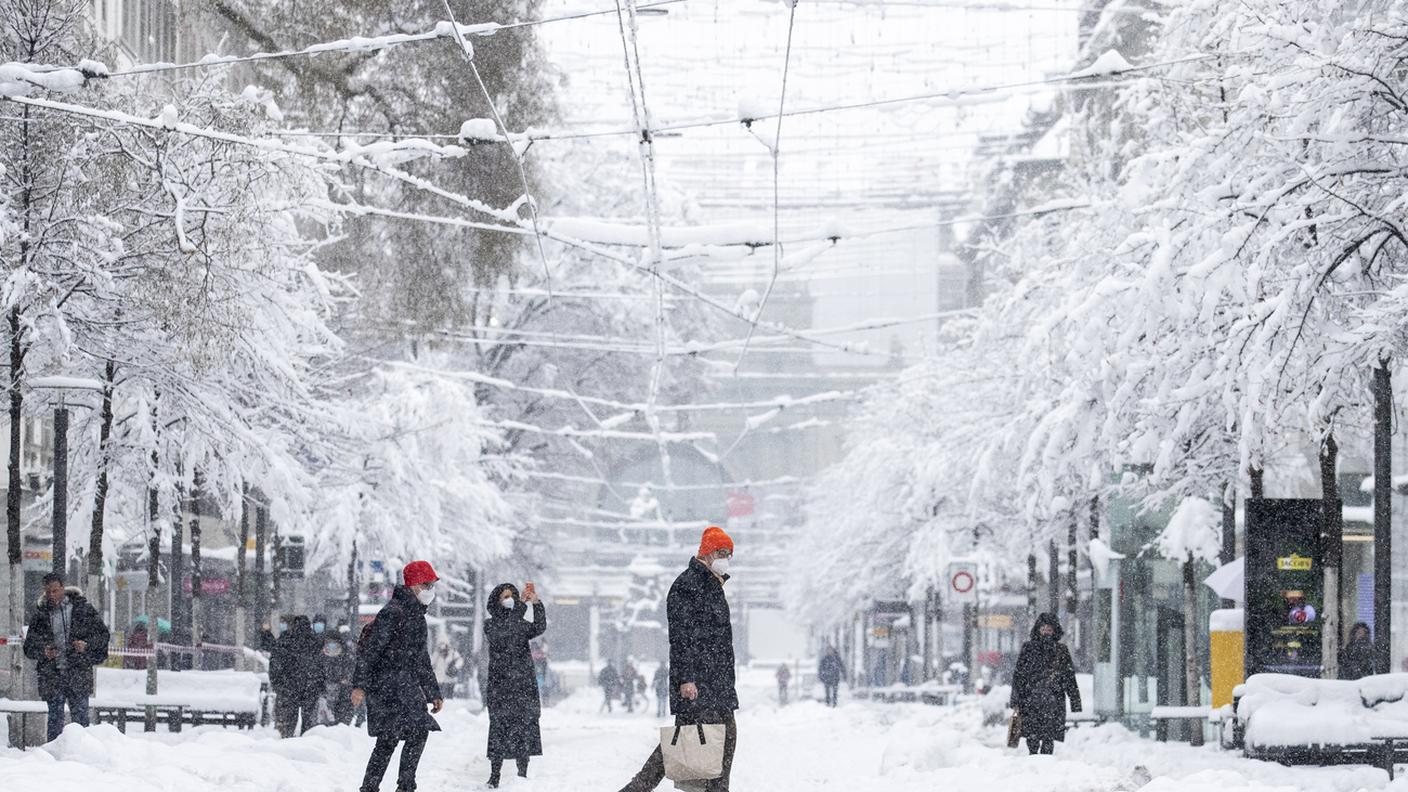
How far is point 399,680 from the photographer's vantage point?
13.3m

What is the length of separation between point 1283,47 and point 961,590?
75.4 ft

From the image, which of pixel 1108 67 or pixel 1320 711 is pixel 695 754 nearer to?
pixel 1320 711

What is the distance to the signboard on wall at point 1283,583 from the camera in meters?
17.2

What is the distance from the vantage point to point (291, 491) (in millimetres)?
24469

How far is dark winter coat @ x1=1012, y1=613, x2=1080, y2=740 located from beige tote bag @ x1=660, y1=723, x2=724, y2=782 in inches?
386

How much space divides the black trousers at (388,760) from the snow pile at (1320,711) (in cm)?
613

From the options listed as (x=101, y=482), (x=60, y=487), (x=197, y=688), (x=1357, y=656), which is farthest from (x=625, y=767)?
(x=1357, y=656)

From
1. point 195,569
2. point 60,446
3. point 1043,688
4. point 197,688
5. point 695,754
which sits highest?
point 60,446

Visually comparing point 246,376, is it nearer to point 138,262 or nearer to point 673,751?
point 138,262

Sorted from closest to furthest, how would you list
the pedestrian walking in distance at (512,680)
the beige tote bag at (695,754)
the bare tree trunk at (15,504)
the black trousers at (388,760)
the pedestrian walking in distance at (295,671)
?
1. the beige tote bag at (695,754)
2. the black trousers at (388,760)
3. the pedestrian walking in distance at (512,680)
4. the bare tree trunk at (15,504)
5. the pedestrian walking in distance at (295,671)

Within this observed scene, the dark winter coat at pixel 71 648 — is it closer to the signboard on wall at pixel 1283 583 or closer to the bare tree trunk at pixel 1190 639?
the signboard on wall at pixel 1283 583

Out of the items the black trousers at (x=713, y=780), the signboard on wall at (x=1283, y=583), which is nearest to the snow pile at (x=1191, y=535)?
the signboard on wall at (x=1283, y=583)

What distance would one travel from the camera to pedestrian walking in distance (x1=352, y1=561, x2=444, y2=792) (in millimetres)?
13211

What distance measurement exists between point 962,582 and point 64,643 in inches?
889
